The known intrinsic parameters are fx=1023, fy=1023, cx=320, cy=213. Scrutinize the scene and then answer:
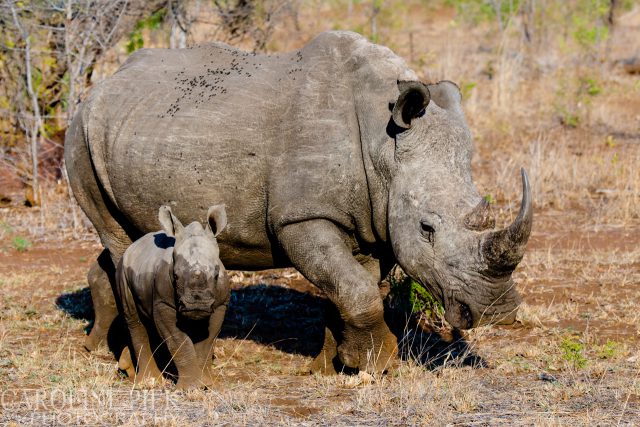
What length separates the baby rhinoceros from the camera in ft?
18.5

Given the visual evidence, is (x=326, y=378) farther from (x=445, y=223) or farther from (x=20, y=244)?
(x=20, y=244)

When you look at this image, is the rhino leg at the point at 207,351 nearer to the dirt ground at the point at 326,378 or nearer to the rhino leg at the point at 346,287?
the dirt ground at the point at 326,378

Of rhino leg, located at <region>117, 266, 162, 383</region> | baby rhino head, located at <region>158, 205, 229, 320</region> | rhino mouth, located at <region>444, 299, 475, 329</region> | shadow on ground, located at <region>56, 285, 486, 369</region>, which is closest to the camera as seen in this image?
baby rhino head, located at <region>158, 205, 229, 320</region>

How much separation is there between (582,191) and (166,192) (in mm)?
7125

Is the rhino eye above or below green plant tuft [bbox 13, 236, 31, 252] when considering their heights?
above

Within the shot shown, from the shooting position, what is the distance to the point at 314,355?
7281 millimetres

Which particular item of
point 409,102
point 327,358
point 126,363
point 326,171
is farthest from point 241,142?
point 126,363

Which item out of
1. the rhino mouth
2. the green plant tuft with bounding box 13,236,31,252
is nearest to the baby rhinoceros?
the rhino mouth

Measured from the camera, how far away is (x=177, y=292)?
5.73m

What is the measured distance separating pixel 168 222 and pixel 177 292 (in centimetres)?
45

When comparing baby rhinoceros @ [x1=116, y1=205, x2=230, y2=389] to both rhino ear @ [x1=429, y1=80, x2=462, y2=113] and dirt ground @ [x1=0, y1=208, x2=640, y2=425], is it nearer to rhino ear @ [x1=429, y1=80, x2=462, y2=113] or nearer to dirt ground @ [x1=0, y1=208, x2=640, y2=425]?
dirt ground @ [x1=0, y1=208, x2=640, y2=425]

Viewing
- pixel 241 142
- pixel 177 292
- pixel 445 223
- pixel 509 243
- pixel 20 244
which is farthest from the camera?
pixel 20 244

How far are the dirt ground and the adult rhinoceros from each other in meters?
0.52

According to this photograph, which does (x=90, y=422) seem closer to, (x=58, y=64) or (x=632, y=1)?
(x=58, y=64)
